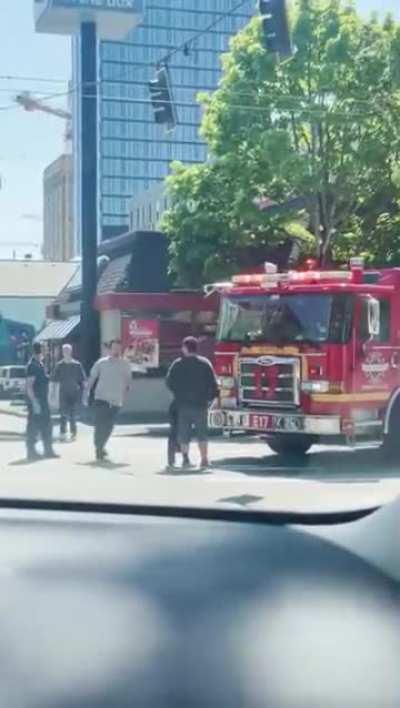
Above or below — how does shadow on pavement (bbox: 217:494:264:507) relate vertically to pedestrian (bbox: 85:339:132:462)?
above

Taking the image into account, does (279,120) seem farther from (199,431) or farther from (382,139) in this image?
(199,431)

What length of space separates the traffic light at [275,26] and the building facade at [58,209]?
93143 mm

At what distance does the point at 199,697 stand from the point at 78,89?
25.2 meters

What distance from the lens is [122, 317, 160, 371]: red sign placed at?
21.4 meters

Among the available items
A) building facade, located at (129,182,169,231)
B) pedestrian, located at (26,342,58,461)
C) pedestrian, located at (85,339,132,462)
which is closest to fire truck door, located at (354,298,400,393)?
pedestrian, located at (85,339,132,462)

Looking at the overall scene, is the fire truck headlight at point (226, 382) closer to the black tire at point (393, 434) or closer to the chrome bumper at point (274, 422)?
the chrome bumper at point (274, 422)

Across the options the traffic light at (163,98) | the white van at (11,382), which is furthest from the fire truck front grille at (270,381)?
the white van at (11,382)

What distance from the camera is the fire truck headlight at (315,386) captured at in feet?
37.4

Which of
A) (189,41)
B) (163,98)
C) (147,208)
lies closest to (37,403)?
(163,98)

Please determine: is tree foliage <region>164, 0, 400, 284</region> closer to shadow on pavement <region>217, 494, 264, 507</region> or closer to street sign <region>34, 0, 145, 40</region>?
street sign <region>34, 0, 145, 40</region>

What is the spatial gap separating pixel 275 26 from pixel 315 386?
13.1ft

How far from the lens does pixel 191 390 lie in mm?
11180

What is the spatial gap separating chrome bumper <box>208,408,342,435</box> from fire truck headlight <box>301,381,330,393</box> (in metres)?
0.27

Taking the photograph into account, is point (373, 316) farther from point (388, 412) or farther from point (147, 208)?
point (147, 208)
